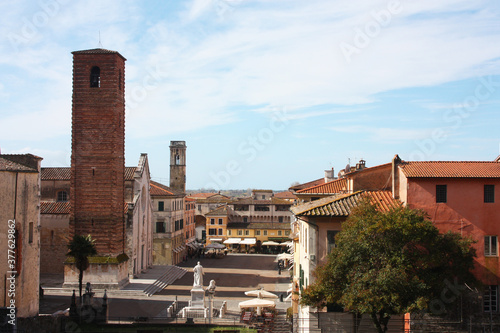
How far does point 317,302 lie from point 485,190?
385 inches

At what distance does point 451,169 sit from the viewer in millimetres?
25328

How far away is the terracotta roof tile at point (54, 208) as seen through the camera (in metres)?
49.7

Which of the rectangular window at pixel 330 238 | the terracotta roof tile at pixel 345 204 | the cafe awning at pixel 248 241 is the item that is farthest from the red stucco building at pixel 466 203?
the cafe awning at pixel 248 241

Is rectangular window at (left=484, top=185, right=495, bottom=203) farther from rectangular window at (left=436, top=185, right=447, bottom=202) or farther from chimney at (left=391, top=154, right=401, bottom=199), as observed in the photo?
chimney at (left=391, top=154, right=401, bottom=199)

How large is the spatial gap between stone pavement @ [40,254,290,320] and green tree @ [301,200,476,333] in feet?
54.2

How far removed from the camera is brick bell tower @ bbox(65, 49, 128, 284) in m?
43.4

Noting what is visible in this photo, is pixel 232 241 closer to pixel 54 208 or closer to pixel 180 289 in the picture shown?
pixel 180 289

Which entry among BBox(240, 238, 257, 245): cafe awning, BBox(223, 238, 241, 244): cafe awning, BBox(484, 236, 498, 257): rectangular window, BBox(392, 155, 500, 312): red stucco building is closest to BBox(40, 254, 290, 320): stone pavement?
BBox(240, 238, 257, 245): cafe awning

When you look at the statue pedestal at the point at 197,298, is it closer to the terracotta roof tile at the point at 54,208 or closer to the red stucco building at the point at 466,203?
the red stucco building at the point at 466,203

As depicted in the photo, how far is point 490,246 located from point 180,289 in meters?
29.8

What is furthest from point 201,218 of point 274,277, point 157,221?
point 274,277

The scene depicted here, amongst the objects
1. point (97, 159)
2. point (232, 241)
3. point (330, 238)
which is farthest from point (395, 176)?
point (232, 241)

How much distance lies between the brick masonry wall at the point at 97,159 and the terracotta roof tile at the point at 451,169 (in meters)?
25.8

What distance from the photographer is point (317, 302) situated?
21.7 metres
